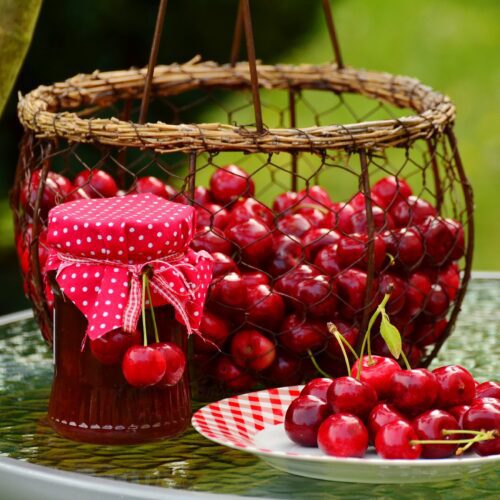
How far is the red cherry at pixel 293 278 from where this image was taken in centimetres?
145

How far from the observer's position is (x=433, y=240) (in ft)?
5.05

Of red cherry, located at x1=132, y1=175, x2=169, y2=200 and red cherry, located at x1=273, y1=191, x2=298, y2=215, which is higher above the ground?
red cherry, located at x1=132, y1=175, x2=169, y2=200

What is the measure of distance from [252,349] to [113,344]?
0.72 ft

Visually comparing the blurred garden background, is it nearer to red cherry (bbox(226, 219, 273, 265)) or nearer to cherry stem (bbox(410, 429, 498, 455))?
red cherry (bbox(226, 219, 273, 265))

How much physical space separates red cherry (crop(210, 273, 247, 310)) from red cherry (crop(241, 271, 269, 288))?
0.02 meters

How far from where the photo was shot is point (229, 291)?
1.42m

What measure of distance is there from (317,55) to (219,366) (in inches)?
97.2

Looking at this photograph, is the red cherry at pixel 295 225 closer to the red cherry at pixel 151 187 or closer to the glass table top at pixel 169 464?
the red cherry at pixel 151 187

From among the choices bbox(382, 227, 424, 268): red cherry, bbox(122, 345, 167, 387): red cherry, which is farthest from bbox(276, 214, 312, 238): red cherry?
bbox(122, 345, 167, 387): red cherry

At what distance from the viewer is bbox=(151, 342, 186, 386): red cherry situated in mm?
1273

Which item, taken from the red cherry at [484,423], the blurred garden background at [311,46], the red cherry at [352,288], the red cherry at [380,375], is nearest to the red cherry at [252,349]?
the red cherry at [352,288]

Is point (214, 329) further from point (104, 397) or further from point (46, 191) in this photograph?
point (46, 191)

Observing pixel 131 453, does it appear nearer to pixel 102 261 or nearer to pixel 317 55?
pixel 102 261

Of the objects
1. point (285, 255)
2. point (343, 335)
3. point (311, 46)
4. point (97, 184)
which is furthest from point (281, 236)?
point (311, 46)
